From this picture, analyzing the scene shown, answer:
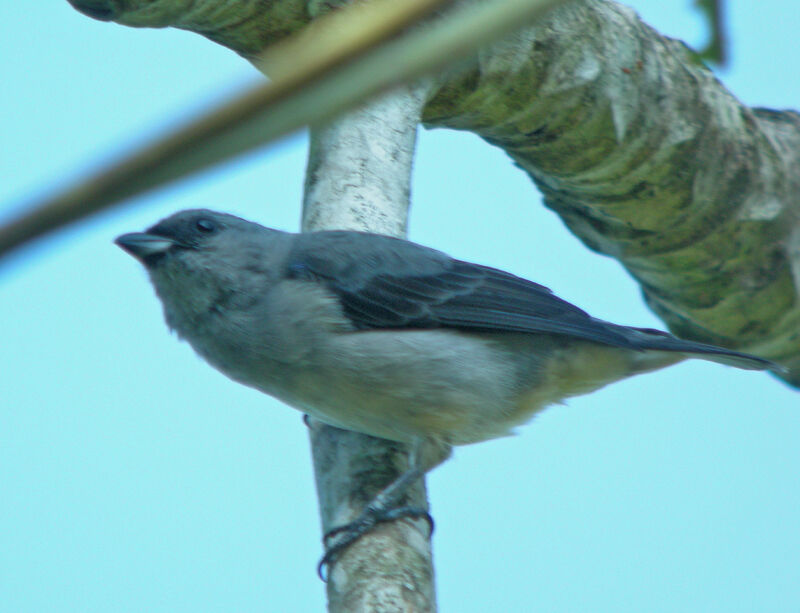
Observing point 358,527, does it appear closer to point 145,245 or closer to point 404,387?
point 404,387

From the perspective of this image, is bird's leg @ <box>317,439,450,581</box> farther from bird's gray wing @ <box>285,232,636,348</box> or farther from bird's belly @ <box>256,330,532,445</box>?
bird's gray wing @ <box>285,232,636,348</box>

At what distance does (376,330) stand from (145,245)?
957mm

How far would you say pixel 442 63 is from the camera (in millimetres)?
507

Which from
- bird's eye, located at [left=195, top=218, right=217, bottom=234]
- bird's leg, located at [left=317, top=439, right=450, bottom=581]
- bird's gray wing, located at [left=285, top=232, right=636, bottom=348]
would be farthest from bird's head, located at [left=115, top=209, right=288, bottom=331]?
bird's leg, located at [left=317, top=439, right=450, bottom=581]

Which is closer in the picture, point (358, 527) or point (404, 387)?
point (358, 527)

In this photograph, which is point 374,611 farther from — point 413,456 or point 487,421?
point 487,421

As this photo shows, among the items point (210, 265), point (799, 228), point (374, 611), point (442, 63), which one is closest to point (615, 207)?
point (799, 228)

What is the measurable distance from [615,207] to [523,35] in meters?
1.36

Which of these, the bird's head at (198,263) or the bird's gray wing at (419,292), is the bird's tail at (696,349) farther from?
the bird's head at (198,263)

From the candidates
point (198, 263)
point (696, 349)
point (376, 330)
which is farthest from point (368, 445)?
point (696, 349)

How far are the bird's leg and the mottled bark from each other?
1.90 m

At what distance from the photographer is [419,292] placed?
3562mm

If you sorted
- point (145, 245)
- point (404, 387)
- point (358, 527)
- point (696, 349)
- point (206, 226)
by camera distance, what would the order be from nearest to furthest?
point (358, 527) → point (404, 387) → point (145, 245) → point (206, 226) → point (696, 349)

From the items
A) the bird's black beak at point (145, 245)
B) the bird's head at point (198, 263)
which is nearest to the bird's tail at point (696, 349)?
the bird's head at point (198, 263)
